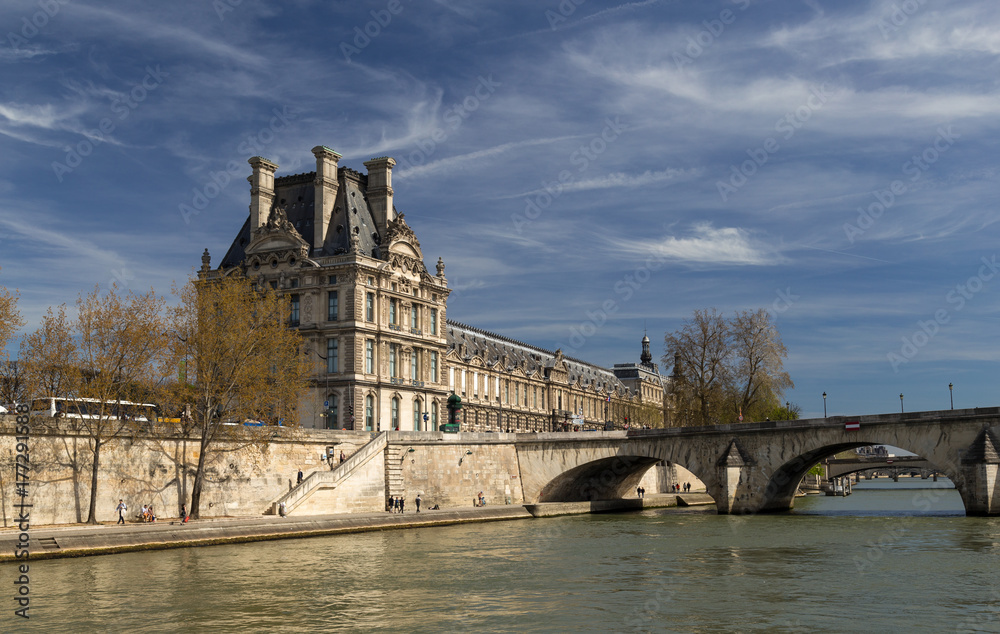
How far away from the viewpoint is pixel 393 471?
59531 millimetres

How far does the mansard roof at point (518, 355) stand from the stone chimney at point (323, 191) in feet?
96.9

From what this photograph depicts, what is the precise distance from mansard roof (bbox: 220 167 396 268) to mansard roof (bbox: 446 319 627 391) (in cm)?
2758

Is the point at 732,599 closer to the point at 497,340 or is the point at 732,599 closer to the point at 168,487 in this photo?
the point at 168,487

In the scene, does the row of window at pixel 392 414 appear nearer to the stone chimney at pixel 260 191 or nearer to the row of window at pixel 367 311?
the row of window at pixel 367 311

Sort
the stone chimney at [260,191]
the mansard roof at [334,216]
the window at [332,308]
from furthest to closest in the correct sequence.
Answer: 1. the stone chimney at [260,191]
2. the mansard roof at [334,216]
3. the window at [332,308]

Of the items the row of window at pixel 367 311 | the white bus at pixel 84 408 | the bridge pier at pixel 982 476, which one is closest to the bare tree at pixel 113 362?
the white bus at pixel 84 408

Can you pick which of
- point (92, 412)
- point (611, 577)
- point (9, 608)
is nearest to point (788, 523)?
point (611, 577)

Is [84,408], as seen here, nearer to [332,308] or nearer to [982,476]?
[332,308]

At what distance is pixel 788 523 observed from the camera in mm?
54844

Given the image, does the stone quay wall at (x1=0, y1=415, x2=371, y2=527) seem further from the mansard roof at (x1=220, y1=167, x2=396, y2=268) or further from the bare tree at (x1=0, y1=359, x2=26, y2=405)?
the mansard roof at (x1=220, y1=167, x2=396, y2=268)

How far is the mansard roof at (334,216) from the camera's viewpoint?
241 ft

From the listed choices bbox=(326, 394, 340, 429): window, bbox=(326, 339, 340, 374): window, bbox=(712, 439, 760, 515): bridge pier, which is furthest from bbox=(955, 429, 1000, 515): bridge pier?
bbox=(326, 339, 340, 374): window

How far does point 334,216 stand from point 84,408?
103 feet

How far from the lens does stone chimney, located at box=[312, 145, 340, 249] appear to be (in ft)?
243
